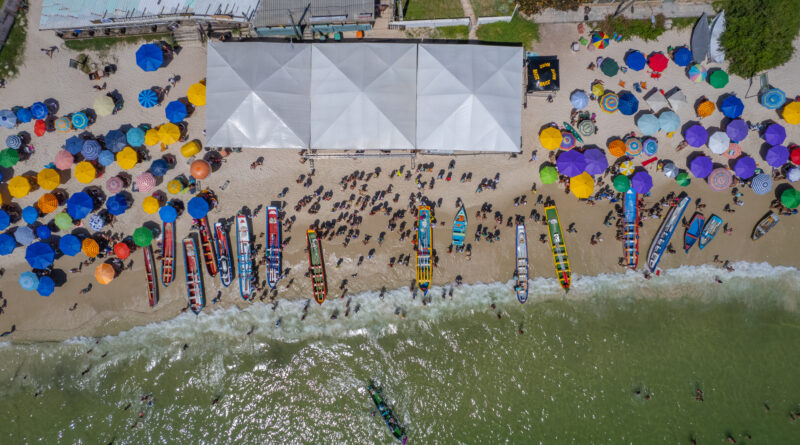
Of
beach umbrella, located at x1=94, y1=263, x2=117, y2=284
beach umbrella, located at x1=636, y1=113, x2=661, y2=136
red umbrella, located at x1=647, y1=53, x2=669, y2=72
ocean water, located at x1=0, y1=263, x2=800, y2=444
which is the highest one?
red umbrella, located at x1=647, y1=53, x2=669, y2=72

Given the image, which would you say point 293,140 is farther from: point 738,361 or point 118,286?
point 738,361

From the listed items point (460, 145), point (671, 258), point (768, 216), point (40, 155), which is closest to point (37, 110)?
point (40, 155)

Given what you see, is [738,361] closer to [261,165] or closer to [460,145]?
[460,145]

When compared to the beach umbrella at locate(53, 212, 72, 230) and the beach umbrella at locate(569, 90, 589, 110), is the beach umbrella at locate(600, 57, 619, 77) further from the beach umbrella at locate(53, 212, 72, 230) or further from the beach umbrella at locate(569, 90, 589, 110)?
the beach umbrella at locate(53, 212, 72, 230)

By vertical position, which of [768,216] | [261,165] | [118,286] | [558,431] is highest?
[261,165]

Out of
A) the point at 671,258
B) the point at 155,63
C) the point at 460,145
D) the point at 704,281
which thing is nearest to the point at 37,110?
the point at 155,63

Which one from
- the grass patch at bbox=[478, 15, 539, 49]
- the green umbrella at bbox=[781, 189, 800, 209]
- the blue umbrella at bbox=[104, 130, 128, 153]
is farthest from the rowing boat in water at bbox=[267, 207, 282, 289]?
the green umbrella at bbox=[781, 189, 800, 209]

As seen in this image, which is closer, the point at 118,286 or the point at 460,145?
the point at 460,145

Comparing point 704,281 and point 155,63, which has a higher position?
point 155,63
